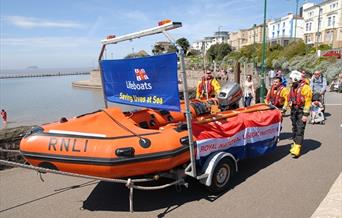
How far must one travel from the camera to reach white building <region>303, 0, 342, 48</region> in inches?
2234

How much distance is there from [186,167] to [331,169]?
112 inches

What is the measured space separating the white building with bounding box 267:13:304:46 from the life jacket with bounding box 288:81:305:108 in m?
84.7

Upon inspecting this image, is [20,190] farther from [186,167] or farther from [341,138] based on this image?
[341,138]

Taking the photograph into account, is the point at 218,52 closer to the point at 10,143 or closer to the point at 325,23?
the point at 325,23

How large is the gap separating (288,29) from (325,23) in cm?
2475

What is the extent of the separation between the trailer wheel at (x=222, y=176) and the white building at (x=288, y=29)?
3427 inches

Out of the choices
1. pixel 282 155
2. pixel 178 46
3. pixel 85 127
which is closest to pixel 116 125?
pixel 85 127

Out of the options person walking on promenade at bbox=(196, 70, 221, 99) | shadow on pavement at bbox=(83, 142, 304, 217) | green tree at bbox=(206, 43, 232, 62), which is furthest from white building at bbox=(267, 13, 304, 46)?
shadow on pavement at bbox=(83, 142, 304, 217)

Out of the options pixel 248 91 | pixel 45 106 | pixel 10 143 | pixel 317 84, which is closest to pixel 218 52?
pixel 45 106

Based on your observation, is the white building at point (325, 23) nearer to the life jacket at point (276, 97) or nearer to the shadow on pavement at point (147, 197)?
the life jacket at point (276, 97)

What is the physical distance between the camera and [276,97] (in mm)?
6484

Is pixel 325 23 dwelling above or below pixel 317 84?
above

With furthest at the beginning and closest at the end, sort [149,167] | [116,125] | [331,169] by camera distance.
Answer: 1. [331,169]
2. [116,125]
3. [149,167]

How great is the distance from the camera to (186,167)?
12.7 ft
